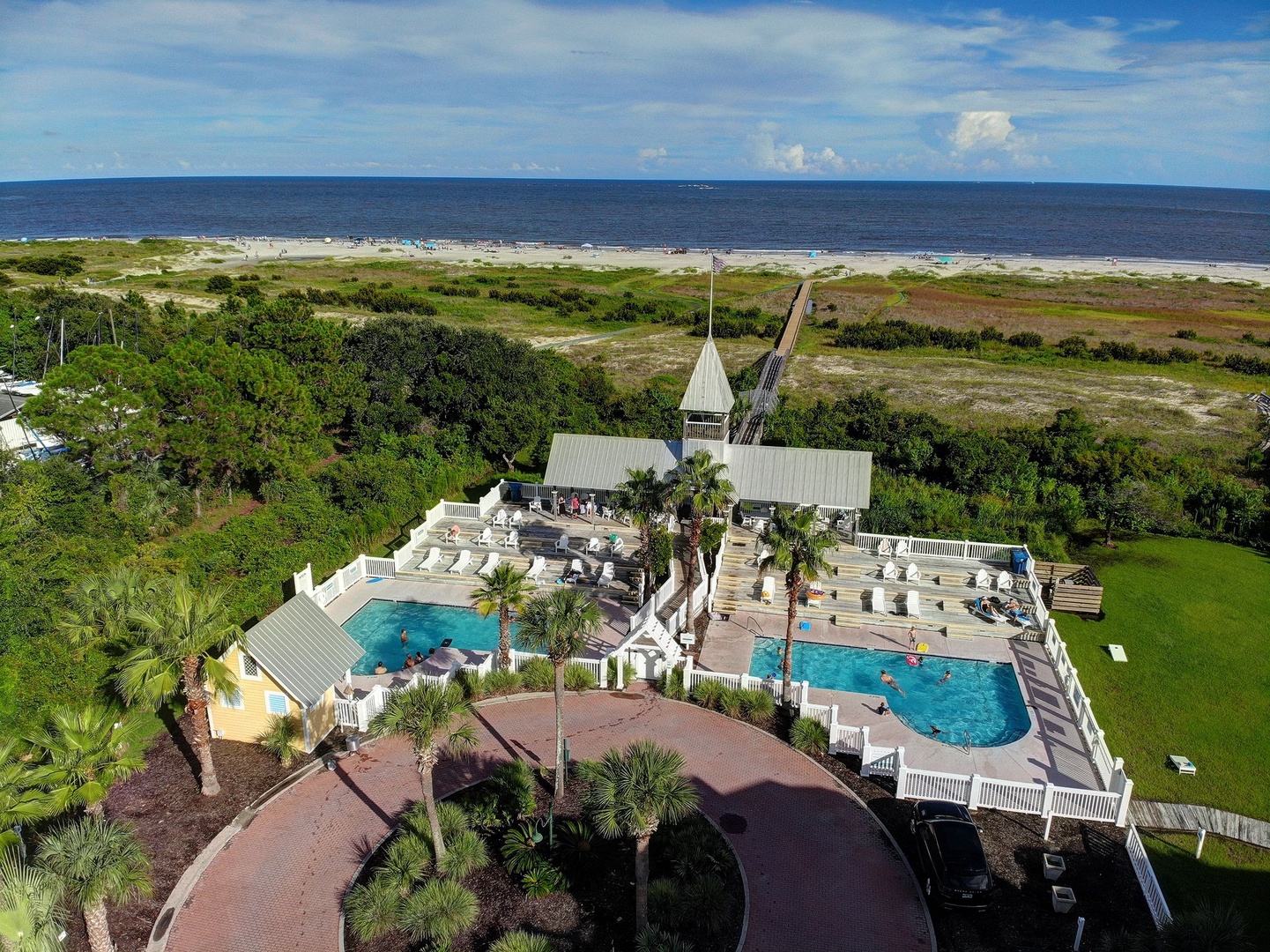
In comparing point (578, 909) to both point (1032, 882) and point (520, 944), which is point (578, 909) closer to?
point (520, 944)

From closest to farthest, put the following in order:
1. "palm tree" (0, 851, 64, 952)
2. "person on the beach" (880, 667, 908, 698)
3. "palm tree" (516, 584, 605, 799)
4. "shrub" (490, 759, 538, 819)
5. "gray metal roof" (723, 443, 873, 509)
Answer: "palm tree" (0, 851, 64, 952), "shrub" (490, 759, 538, 819), "palm tree" (516, 584, 605, 799), "person on the beach" (880, 667, 908, 698), "gray metal roof" (723, 443, 873, 509)


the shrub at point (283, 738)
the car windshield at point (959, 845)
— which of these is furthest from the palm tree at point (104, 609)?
the car windshield at point (959, 845)

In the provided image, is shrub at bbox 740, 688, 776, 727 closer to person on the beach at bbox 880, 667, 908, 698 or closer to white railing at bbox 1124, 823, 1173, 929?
person on the beach at bbox 880, 667, 908, 698

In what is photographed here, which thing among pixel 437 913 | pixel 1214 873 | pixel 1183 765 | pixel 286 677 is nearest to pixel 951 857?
pixel 1214 873

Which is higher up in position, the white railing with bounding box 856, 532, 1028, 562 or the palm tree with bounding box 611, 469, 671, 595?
the palm tree with bounding box 611, 469, 671, 595

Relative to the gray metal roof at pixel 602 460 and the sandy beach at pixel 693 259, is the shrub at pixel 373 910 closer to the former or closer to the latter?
the gray metal roof at pixel 602 460

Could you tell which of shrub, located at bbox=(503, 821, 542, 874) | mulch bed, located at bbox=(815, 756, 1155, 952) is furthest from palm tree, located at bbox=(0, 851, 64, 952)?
mulch bed, located at bbox=(815, 756, 1155, 952)
